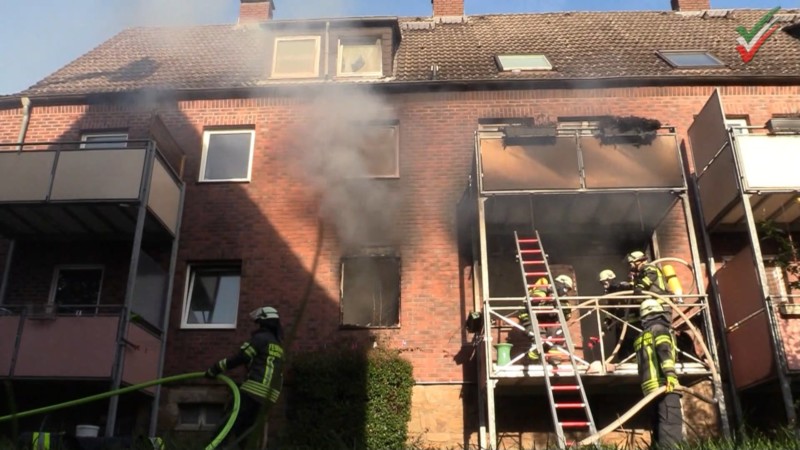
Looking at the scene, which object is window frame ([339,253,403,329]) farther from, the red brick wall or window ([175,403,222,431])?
Answer: window ([175,403,222,431])

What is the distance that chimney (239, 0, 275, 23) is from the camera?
16.9 meters

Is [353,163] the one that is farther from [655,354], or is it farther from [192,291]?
[655,354]

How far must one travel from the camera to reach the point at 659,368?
8070mm

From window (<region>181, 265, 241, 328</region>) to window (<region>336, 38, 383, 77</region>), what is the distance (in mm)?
4373

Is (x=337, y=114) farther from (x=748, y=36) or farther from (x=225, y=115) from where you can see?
(x=748, y=36)

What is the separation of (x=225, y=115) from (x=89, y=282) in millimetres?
3631

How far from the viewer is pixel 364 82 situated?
13.2 m

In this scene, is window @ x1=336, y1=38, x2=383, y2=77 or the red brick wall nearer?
the red brick wall

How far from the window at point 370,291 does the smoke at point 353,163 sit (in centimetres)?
29

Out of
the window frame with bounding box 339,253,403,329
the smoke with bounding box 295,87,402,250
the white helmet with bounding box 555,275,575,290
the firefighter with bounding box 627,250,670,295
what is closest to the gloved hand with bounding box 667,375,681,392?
the firefighter with bounding box 627,250,670,295

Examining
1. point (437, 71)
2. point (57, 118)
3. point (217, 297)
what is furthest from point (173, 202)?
point (437, 71)

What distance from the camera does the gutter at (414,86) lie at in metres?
12.6

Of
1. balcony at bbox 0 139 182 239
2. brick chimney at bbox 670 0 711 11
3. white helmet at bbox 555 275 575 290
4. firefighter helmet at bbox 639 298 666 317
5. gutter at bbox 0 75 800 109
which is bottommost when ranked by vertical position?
firefighter helmet at bbox 639 298 666 317

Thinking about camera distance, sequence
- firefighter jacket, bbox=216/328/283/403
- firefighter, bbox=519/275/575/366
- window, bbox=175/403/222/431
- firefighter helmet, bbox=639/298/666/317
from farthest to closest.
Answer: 1. window, bbox=175/403/222/431
2. firefighter, bbox=519/275/575/366
3. firefighter helmet, bbox=639/298/666/317
4. firefighter jacket, bbox=216/328/283/403
